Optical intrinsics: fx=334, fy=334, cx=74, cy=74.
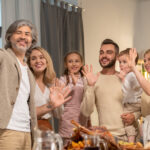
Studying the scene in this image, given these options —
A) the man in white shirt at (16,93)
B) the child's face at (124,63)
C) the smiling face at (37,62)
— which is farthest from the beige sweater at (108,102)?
the man in white shirt at (16,93)

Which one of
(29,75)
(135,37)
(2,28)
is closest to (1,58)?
(29,75)

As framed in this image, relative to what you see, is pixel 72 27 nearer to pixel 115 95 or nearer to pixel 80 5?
pixel 80 5

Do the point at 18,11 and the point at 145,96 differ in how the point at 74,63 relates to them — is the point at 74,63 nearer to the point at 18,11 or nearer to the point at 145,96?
the point at 145,96

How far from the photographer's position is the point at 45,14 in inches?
168

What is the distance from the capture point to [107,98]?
2.96 m

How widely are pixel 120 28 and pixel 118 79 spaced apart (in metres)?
3.05

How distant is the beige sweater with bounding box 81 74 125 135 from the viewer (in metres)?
2.90

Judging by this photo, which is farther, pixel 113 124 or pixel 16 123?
pixel 113 124

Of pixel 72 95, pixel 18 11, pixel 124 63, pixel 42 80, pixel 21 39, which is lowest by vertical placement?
pixel 72 95

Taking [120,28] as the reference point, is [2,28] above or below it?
below

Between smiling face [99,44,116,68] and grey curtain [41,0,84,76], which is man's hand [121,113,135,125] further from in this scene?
grey curtain [41,0,84,76]

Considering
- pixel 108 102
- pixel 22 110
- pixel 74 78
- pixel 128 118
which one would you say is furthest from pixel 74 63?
pixel 22 110

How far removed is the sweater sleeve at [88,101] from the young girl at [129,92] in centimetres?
28

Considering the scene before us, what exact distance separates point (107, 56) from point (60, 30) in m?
1.52
